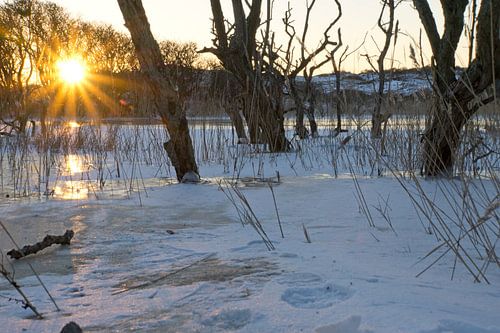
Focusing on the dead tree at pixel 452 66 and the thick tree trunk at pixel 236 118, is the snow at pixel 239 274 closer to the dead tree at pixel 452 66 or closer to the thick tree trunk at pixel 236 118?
the dead tree at pixel 452 66

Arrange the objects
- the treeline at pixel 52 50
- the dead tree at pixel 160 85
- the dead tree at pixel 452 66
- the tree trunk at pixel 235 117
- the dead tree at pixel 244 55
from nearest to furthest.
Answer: the dead tree at pixel 452 66, the dead tree at pixel 160 85, the dead tree at pixel 244 55, the tree trunk at pixel 235 117, the treeline at pixel 52 50

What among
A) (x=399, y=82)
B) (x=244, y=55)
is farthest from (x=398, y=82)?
(x=244, y=55)

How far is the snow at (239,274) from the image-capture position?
3.81 ft

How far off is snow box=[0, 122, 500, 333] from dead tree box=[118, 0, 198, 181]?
1133 mm

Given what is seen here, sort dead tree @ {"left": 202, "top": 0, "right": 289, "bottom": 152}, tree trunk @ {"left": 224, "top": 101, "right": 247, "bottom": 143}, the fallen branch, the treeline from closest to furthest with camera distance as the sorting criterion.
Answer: the fallen branch < dead tree @ {"left": 202, "top": 0, "right": 289, "bottom": 152} < tree trunk @ {"left": 224, "top": 101, "right": 247, "bottom": 143} < the treeline

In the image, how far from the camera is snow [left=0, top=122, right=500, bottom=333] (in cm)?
116

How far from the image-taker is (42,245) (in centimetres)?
190

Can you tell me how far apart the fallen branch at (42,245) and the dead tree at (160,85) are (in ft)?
6.55

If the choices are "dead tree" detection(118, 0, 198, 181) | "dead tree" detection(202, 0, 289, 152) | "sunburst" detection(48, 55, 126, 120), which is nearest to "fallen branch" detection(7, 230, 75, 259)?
"dead tree" detection(118, 0, 198, 181)

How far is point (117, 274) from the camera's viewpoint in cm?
161

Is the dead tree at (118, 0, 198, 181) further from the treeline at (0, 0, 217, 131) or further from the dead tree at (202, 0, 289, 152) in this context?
the treeline at (0, 0, 217, 131)

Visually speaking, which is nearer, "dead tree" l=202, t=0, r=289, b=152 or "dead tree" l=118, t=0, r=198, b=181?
"dead tree" l=118, t=0, r=198, b=181

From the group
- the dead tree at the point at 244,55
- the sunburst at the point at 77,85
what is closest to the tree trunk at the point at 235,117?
the dead tree at the point at 244,55

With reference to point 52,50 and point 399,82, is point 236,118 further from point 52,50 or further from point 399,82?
point 52,50
